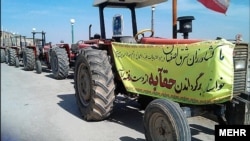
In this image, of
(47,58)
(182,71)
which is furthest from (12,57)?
(182,71)

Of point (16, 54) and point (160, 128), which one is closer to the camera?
point (160, 128)

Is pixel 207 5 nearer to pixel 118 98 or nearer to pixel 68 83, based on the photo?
pixel 118 98

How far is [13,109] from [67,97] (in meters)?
1.84

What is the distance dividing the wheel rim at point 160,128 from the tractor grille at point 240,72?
0.96 meters

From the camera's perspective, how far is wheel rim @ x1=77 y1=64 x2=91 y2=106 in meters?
6.06

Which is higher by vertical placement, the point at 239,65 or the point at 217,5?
the point at 217,5

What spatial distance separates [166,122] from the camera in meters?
3.87

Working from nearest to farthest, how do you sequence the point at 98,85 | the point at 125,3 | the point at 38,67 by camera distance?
the point at 98,85
the point at 125,3
the point at 38,67

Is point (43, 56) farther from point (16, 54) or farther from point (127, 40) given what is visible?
point (127, 40)

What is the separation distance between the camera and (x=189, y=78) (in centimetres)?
397

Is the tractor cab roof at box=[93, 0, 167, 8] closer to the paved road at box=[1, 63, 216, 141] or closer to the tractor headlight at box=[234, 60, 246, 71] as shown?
the paved road at box=[1, 63, 216, 141]

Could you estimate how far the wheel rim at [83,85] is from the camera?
Result: 19.9 ft

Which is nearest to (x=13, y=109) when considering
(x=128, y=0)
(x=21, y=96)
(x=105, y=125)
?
(x=21, y=96)

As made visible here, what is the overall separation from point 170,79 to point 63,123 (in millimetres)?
2578
